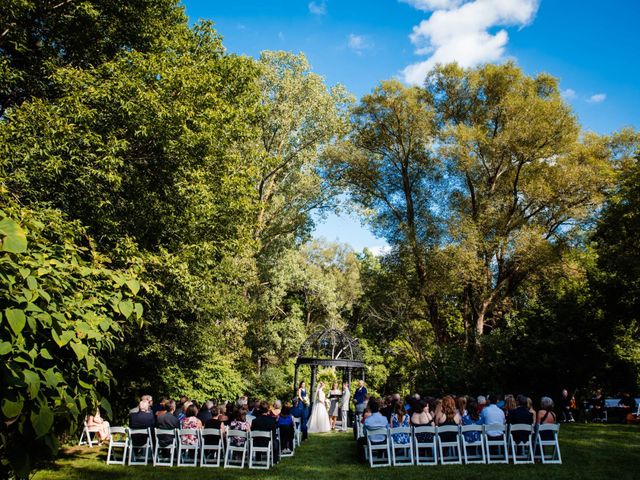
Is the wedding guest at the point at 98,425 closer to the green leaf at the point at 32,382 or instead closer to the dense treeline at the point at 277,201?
the dense treeline at the point at 277,201

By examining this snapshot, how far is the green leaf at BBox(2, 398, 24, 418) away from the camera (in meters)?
2.79

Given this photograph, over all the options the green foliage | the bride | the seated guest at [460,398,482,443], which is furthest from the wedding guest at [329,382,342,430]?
the green foliage

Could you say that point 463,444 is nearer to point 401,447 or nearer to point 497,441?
point 497,441

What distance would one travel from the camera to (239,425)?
10.5m

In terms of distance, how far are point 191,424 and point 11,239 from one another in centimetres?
867

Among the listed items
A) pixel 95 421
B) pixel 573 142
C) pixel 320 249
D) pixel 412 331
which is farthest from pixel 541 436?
pixel 320 249

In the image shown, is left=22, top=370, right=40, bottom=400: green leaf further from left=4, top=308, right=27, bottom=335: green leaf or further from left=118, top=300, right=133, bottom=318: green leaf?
left=118, top=300, right=133, bottom=318: green leaf

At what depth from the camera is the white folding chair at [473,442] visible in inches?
380

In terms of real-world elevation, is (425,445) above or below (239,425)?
below

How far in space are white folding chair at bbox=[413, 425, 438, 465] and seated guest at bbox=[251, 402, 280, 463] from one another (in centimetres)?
294

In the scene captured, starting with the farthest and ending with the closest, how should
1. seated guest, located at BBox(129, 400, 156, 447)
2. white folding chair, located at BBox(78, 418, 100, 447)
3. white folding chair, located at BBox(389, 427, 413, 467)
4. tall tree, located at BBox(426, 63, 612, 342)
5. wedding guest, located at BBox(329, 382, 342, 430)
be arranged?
1. tall tree, located at BBox(426, 63, 612, 342)
2. wedding guest, located at BBox(329, 382, 342, 430)
3. white folding chair, located at BBox(78, 418, 100, 447)
4. seated guest, located at BBox(129, 400, 156, 447)
5. white folding chair, located at BBox(389, 427, 413, 467)

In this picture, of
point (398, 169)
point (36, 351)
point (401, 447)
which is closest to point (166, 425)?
point (401, 447)

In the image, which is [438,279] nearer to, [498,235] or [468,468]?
[498,235]

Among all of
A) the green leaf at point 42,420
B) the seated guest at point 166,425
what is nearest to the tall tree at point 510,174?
the seated guest at point 166,425
